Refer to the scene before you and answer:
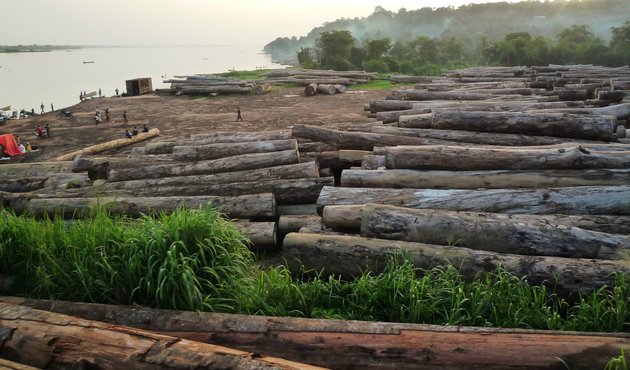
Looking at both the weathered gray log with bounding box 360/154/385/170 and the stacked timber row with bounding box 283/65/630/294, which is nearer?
the stacked timber row with bounding box 283/65/630/294

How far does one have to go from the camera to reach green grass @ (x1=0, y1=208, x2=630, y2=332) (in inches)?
129

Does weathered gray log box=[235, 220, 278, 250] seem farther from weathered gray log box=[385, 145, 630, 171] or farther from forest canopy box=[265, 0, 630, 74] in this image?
forest canopy box=[265, 0, 630, 74]

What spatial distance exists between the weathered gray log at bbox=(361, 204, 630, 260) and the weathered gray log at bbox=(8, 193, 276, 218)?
1816 millimetres

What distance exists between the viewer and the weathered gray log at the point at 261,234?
5128 millimetres

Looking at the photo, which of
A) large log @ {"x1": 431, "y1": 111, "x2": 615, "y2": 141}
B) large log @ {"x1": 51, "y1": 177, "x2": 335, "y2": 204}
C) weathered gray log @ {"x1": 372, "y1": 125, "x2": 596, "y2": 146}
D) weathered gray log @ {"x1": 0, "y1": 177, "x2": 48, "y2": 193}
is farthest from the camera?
weathered gray log @ {"x1": 0, "y1": 177, "x2": 48, "y2": 193}

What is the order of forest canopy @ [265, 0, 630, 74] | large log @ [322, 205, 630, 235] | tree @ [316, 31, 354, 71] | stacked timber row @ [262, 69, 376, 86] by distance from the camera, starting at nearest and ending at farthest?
large log @ [322, 205, 630, 235], stacked timber row @ [262, 69, 376, 86], forest canopy @ [265, 0, 630, 74], tree @ [316, 31, 354, 71]

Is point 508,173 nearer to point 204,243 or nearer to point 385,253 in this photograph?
Answer: point 385,253

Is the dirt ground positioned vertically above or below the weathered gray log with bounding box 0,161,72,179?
above

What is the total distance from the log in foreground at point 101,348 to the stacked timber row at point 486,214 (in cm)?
176

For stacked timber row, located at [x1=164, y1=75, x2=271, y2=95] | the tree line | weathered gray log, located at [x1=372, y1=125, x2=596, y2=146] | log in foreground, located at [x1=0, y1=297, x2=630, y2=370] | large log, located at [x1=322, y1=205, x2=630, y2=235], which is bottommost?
log in foreground, located at [x1=0, y1=297, x2=630, y2=370]

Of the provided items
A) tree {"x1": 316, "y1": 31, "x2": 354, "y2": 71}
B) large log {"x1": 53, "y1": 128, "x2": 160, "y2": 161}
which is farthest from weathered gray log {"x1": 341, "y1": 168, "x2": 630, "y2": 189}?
tree {"x1": 316, "y1": 31, "x2": 354, "y2": 71}

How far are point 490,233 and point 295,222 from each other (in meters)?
2.33

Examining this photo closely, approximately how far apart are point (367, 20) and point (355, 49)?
12839 centimetres

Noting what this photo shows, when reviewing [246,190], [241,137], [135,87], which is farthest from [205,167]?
[135,87]
